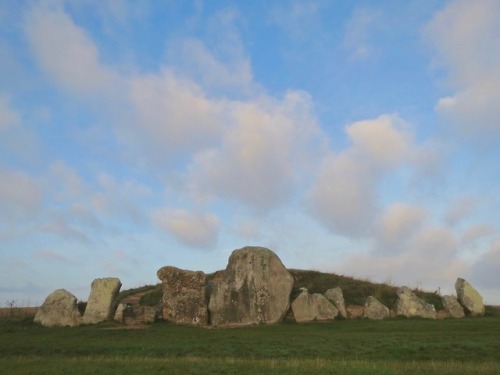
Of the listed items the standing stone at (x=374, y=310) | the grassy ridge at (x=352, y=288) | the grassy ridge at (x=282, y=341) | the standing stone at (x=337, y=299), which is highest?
the grassy ridge at (x=352, y=288)

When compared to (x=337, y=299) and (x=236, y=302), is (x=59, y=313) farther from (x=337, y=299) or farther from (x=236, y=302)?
(x=337, y=299)

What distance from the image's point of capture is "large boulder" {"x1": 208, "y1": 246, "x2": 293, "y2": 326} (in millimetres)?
30641

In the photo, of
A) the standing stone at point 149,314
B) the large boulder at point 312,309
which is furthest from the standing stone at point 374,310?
the standing stone at point 149,314

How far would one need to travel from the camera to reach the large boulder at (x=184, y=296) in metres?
30.7

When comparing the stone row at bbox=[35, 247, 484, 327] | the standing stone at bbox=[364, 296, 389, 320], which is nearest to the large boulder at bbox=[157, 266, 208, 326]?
the stone row at bbox=[35, 247, 484, 327]

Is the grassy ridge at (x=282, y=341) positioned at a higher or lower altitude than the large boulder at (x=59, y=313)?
lower

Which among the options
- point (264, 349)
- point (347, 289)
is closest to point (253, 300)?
point (347, 289)

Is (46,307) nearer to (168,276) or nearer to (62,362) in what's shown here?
(168,276)

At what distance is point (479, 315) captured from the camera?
33156 millimetres

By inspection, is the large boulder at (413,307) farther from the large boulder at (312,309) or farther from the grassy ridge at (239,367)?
the grassy ridge at (239,367)

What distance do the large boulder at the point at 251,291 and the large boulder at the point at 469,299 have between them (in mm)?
11168

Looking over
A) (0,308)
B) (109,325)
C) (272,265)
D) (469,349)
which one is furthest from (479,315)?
(0,308)

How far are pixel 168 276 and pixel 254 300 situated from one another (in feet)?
17.0

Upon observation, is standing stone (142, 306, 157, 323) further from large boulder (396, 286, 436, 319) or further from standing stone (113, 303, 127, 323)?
large boulder (396, 286, 436, 319)
